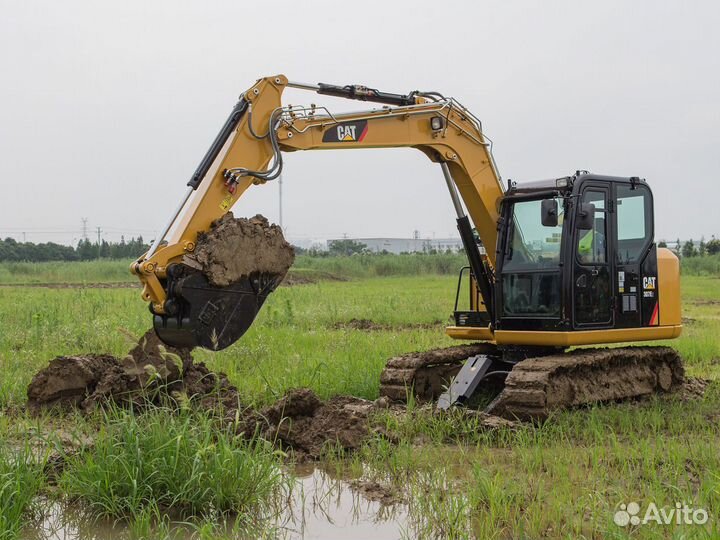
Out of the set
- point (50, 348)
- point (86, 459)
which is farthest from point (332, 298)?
point (86, 459)

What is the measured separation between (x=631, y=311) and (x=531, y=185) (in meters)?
1.78

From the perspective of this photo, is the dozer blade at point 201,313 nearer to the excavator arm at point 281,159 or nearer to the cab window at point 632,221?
the excavator arm at point 281,159

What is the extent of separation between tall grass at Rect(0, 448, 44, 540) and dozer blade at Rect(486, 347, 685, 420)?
449 centimetres

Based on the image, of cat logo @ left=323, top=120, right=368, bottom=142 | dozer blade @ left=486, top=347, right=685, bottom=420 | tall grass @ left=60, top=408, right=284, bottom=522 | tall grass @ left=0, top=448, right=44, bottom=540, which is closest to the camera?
tall grass @ left=0, top=448, right=44, bottom=540

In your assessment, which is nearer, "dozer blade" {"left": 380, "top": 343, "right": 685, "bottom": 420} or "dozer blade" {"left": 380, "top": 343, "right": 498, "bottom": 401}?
"dozer blade" {"left": 380, "top": 343, "right": 685, "bottom": 420}

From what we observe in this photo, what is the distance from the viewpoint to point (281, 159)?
314 inches

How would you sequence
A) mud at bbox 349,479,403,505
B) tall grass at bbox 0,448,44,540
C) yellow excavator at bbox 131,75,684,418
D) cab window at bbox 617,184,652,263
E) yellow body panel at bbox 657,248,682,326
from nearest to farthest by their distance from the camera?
tall grass at bbox 0,448,44,540, mud at bbox 349,479,403,505, yellow excavator at bbox 131,75,684,418, cab window at bbox 617,184,652,263, yellow body panel at bbox 657,248,682,326

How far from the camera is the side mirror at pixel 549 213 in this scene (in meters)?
8.52

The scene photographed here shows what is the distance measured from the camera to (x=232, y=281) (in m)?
7.38

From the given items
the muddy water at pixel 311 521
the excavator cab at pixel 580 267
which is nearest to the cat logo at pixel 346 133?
the excavator cab at pixel 580 267

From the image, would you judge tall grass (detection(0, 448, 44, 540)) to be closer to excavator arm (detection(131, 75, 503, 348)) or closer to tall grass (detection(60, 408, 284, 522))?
tall grass (detection(60, 408, 284, 522))

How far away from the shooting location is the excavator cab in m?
8.73

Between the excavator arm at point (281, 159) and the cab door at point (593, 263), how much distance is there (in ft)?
3.64

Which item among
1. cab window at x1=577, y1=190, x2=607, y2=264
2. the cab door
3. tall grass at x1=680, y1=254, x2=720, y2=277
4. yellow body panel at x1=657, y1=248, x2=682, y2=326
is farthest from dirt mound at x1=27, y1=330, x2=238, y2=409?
tall grass at x1=680, y1=254, x2=720, y2=277
